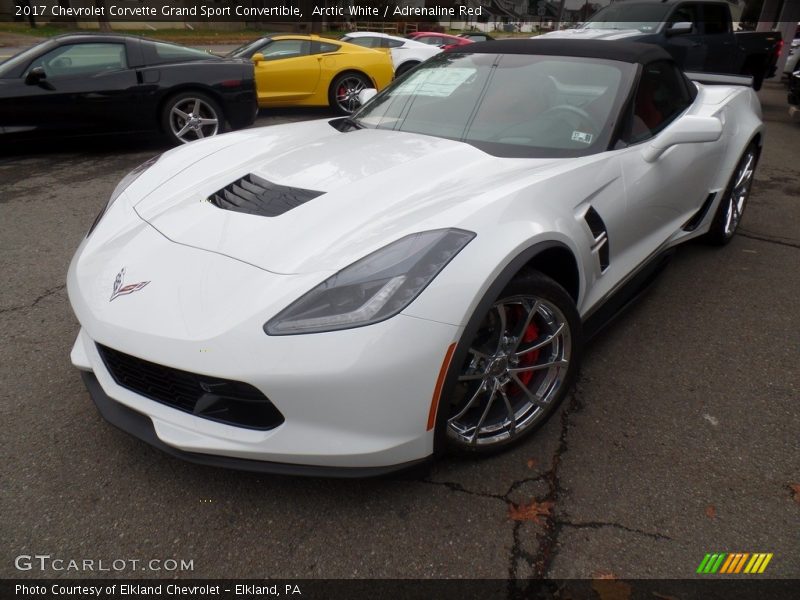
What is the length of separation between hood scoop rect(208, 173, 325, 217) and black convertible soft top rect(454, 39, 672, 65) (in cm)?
153

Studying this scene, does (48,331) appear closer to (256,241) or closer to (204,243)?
(204,243)

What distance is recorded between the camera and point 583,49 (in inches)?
113

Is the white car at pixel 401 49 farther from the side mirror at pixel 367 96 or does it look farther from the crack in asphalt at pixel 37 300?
the crack in asphalt at pixel 37 300

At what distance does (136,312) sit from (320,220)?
649mm

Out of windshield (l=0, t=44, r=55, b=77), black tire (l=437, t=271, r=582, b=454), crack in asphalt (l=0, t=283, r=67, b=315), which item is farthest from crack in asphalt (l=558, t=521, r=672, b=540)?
windshield (l=0, t=44, r=55, b=77)

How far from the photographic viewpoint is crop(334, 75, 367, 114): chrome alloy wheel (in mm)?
8500

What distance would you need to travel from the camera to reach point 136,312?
68.1 inches

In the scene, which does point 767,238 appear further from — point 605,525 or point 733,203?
point 605,525

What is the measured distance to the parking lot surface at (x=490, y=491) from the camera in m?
1.70

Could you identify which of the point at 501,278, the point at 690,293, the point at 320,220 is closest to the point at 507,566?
the point at 501,278

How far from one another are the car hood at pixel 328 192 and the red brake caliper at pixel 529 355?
519 millimetres

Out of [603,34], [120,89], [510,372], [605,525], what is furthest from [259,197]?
[603,34]

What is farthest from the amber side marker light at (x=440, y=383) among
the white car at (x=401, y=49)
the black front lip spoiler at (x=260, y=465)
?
the white car at (x=401, y=49)

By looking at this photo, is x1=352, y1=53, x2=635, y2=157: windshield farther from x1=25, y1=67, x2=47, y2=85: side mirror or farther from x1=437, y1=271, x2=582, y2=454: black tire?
x1=25, y1=67, x2=47, y2=85: side mirror
